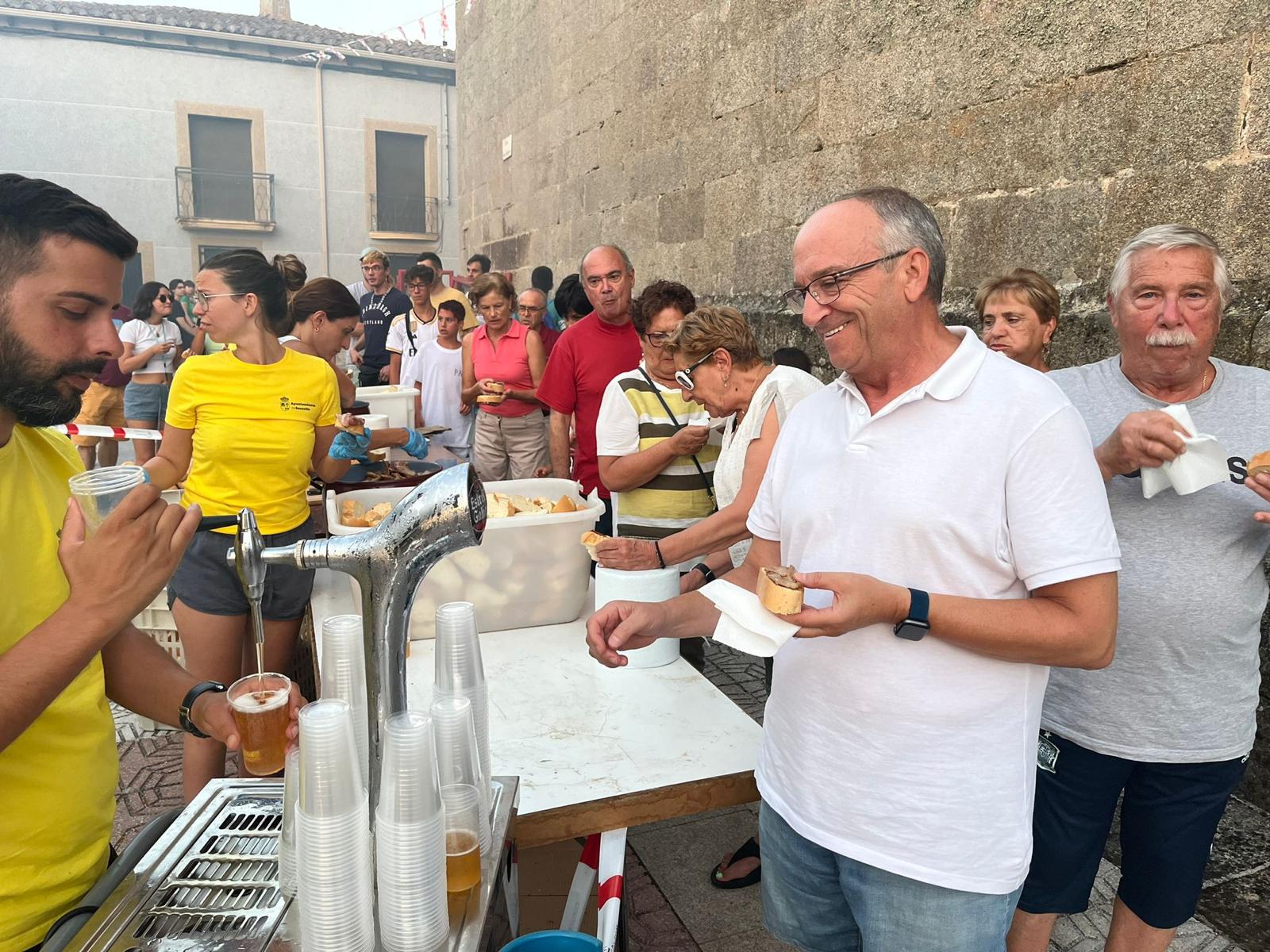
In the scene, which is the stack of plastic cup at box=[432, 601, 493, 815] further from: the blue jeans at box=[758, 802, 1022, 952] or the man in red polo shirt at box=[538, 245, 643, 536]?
the man in red polo shirt at box=[538, 245, 643, 536]

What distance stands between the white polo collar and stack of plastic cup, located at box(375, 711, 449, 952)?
1011 millimetres

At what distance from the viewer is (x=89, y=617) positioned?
1183 mm

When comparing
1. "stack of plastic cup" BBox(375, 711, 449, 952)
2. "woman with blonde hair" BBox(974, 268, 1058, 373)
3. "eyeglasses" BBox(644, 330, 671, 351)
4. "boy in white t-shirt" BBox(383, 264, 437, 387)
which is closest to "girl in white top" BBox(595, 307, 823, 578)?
"eyeglasses" BBox(644, 330, 671, 351)

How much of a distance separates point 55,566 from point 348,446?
2.18m

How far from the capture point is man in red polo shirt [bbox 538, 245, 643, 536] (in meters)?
4.39

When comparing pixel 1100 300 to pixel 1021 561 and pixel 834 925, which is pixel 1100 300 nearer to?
pixel 1021 561

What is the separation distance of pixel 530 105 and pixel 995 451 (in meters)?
9.54

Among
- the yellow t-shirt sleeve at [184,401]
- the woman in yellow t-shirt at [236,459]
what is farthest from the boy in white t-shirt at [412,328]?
the yellow t-shirt sleeve at [184,401]

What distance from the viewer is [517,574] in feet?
8.60

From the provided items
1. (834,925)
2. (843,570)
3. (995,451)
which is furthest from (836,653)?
(834,925)

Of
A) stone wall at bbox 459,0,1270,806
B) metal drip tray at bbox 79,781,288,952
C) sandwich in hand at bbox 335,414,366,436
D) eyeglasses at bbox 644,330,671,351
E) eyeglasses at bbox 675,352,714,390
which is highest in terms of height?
stone wall at bbox 459,0,1270,806

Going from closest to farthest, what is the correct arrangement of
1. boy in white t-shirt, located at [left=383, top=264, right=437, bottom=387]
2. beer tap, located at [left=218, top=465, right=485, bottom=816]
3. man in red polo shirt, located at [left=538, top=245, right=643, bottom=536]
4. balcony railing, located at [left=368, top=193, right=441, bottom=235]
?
beer tap, located at [left=218, top=465, right=485, bottom=816] < man in red polo shirt, located at [left=538, top=245, right=643, bottom=536] < boy in white t-shirt, located at [left=383, top=264, right=437, bottom=387] < balcony railing, located at [left=368, top=193, right=441, bottom=235]

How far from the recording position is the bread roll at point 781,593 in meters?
1.42

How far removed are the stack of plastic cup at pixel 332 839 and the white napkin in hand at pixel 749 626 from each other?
66 centimetres
